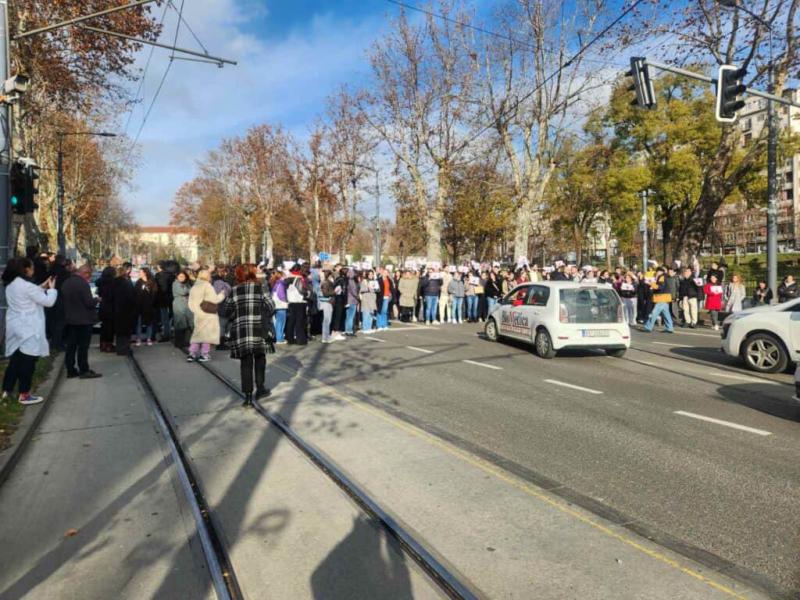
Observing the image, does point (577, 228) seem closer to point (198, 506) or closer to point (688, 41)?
point (688, 41)

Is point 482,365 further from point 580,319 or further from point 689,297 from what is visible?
point 689,297

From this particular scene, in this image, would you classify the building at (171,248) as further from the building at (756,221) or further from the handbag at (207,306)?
the handbag at (207,306)

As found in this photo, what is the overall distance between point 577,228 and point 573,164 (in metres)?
6.62

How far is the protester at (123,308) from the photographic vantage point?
38.2 feet

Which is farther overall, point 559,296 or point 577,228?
point 577,228

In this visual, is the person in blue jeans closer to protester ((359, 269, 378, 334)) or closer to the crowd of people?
the crowd of people

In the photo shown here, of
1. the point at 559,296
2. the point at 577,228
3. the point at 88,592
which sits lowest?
the point at 88,592

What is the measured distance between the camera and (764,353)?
1004 cm

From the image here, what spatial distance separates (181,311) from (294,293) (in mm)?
2360

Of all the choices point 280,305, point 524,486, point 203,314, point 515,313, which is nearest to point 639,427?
point 524,486

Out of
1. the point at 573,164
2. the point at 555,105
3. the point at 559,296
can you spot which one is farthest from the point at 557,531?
the point at 573,164

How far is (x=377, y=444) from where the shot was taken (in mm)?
5867

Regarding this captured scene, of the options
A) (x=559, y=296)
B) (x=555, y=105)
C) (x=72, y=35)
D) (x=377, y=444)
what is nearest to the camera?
(x=377, y=444)

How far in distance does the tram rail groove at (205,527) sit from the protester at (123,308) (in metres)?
5.65
